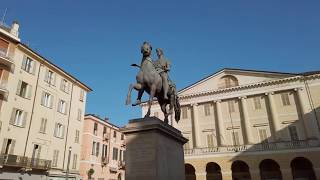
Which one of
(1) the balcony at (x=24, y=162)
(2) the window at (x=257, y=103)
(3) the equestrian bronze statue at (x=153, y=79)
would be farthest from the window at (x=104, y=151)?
(3) the equestrian bronze statue at (x=153, y=79)

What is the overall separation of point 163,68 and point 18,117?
2345 cm

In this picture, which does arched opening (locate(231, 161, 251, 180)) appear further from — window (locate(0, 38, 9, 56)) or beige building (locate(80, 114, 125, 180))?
window (locate(0, 38, 9, 56))

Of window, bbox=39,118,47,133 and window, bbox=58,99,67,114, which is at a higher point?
window, bbox=58,99,67,114

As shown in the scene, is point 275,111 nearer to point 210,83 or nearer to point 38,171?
point 210,83

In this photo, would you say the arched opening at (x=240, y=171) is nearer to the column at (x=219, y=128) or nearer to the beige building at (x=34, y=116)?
the column at (x=219, y=128)

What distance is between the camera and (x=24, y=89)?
3022cm

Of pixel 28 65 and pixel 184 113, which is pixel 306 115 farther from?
pixel 28 65

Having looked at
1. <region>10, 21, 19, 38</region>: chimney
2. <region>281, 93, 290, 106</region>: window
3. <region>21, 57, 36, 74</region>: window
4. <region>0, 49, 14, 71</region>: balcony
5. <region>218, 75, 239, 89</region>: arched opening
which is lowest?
<region>281, 93, 290, 106</region>: window

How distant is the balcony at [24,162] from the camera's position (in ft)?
84.7

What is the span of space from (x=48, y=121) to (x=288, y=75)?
105ft

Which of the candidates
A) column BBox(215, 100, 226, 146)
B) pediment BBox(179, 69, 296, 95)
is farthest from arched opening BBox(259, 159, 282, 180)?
pediment BBox(179, 69, 296, 95)

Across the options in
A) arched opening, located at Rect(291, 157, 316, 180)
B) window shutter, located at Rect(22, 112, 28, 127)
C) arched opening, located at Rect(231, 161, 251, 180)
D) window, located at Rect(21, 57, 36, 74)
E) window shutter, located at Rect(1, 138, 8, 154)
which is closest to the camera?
window shutter, located at Rect(1, 138, 8, 154)

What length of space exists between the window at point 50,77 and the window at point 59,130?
204 inches

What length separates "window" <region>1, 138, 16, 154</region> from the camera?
86.7ft
